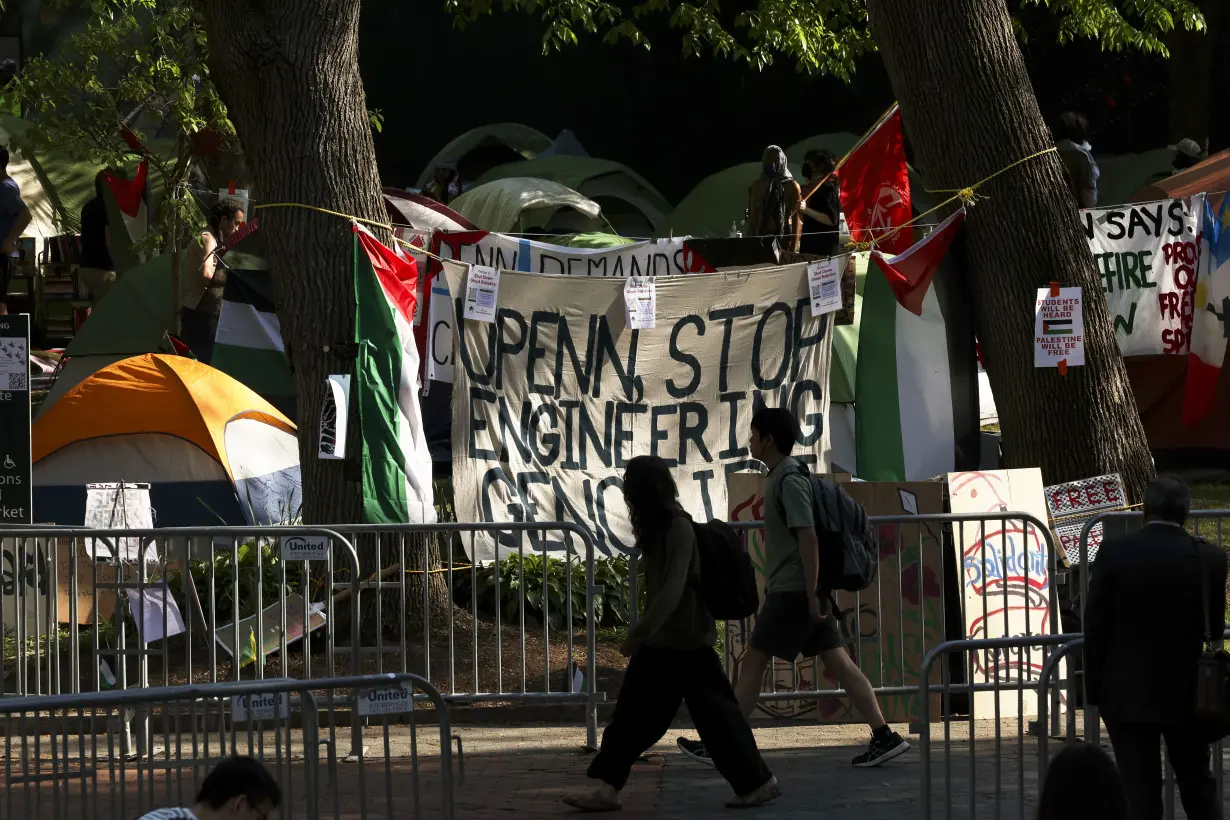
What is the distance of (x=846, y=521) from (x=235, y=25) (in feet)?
15.1

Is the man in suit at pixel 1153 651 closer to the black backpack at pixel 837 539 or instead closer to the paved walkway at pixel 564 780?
the paved walkway at pixel 564 780

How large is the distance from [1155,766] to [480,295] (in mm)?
5764

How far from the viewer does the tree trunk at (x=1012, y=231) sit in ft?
34.0

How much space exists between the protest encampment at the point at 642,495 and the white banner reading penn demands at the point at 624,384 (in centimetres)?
2

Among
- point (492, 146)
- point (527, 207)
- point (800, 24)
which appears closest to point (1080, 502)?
point (800, 24)

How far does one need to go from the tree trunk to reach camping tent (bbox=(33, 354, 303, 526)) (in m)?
5.00

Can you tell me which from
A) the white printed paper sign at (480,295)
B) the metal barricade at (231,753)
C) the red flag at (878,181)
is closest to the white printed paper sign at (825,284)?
the red flag at (878,181)

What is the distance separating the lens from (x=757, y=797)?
737 cm

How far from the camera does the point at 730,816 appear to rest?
7.28m

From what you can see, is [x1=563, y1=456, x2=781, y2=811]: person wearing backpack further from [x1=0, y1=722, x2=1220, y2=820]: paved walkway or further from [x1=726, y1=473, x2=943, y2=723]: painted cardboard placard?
[x1=726, y1=473, x2=943, y2=723]: painted cardboard placard

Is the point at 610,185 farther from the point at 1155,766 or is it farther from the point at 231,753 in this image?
the point at 1155,766

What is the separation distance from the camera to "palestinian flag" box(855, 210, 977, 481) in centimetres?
1069

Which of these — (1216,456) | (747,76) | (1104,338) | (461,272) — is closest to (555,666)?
(461,272)

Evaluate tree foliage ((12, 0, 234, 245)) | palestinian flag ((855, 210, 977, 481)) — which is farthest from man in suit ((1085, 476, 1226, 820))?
tree foliage ((12, 0, 234, 245))
